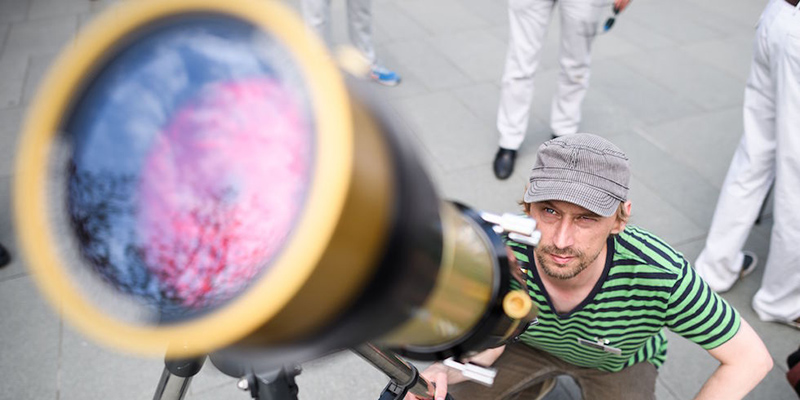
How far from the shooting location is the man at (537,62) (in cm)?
266

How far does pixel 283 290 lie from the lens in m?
0.35

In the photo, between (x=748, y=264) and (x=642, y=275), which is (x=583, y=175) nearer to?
(x=642, y=275)

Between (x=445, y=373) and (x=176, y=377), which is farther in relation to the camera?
(x=445, y=373)

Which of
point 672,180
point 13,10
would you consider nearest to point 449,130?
point 672,180

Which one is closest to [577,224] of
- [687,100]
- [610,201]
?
[610,201]

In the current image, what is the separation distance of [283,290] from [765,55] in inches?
87.6

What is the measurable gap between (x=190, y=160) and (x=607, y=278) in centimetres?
115

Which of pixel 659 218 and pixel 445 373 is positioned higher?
pixel 445 373

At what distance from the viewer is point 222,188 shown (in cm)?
39

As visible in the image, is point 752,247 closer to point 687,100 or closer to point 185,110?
point 687,100

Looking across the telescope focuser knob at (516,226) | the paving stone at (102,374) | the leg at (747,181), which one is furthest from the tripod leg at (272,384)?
the leg at (747,181)

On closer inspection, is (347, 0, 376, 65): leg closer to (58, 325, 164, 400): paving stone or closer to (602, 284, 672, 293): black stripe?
(58, 325, 164, 400): paving stone

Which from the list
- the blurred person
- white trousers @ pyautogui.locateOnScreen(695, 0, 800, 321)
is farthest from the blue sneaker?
white trousers @ pyautogui.locateOnScreen(695, 0, 800, 321)

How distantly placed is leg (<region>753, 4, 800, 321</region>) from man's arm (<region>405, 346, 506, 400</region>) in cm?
125
